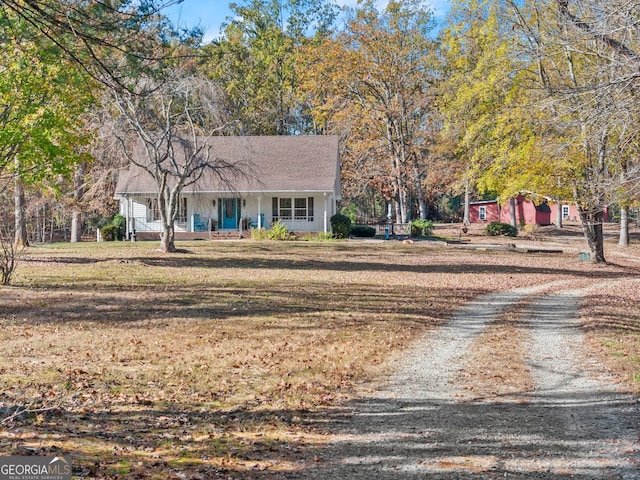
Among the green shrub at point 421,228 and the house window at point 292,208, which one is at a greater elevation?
the house window at point 292,208

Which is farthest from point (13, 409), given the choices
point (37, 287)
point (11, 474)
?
point (37, 287)

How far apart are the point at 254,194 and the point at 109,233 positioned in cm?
852

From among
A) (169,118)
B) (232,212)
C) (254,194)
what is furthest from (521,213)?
(169,118)

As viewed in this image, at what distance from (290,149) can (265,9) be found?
63.6 feet

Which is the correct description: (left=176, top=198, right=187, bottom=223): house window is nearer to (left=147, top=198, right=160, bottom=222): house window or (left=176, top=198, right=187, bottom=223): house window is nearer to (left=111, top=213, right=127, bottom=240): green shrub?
(left=147, top=198, right=160, bottom=222): house window

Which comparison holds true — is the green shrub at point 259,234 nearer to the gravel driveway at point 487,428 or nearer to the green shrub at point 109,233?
the green shrub at point 109,233

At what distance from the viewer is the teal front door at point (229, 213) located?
42.1 metres

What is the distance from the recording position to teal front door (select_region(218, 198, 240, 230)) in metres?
42.1

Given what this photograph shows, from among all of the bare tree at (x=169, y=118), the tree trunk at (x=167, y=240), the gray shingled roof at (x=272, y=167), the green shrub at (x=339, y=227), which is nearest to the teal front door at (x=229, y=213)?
the gray shingled roof at (x=272, y=167)

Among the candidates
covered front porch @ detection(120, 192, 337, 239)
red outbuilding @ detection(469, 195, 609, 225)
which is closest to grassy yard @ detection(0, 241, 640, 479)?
covered front porch @ detection(120, 192, 337, 239)

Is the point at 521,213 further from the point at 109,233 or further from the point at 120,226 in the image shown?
the point at 109,233

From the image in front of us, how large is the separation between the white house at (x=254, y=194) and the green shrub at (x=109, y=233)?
31.7 inches
